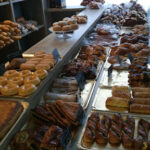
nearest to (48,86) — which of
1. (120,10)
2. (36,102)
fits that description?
(36,102)

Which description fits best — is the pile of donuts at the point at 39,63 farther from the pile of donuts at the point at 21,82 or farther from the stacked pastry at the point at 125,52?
the stacked pastry at the point at 125,52

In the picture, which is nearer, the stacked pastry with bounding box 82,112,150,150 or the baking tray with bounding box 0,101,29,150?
the baking tray with bounding box 0,101,29,150

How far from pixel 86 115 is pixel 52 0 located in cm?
460

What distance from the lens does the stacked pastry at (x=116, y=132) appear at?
4.15 ft

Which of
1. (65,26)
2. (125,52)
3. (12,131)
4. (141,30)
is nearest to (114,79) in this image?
(125,52)

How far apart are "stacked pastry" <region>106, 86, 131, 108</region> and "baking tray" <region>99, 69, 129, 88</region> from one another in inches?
5.6

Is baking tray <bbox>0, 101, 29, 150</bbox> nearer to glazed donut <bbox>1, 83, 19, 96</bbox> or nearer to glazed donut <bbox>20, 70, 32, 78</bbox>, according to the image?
→ glazed donut <bbox>1, 83, 19, 96</bbox>

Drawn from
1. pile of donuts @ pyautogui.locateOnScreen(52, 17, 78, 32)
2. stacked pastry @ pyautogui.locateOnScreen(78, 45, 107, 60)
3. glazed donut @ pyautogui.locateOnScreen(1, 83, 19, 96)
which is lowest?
stacked pastry @ pyautogui.locateOnScreen(78, 45, 107, 60)

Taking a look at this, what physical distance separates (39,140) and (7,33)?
9.03 feet

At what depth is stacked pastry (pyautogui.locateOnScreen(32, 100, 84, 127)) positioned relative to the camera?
55.0 inches

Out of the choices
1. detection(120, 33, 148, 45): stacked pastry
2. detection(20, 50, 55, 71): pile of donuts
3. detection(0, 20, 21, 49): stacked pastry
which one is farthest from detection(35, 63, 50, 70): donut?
detection(0, 20, 21, 49): stacked pastry

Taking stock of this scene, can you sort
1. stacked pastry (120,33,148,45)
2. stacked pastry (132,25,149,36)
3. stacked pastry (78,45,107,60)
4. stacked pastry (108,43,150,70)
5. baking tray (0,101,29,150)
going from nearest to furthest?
baking tray (0,101,29,150), stacked pastry (108,43,150,70), stacked pastry (78,45,107,60), stacked pastry (120,33,148,45), stacked pastry (132,25,149,36)

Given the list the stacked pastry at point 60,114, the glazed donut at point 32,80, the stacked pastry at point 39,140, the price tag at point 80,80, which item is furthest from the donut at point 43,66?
the stacked pastry at point 39,140

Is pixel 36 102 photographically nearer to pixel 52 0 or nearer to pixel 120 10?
pixel 120 10
